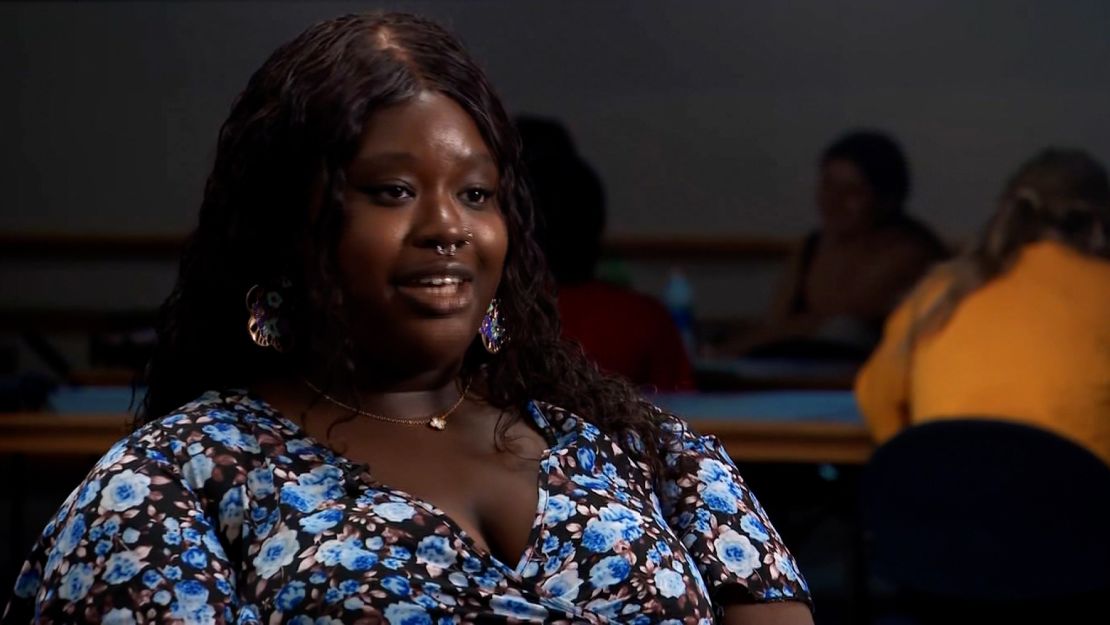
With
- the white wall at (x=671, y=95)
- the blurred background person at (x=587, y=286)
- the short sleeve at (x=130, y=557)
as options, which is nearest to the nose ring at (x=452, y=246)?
the short sleeve at (x=130, y=557)

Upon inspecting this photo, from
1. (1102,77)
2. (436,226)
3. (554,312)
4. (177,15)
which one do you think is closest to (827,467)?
(554,312)

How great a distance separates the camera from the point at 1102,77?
18.4 ft

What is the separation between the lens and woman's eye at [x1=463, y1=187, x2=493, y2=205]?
4.19 feet

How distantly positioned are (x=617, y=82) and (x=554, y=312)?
4.41 meters

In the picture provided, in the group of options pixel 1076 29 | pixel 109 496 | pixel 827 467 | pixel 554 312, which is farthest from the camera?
pixel 1076 29

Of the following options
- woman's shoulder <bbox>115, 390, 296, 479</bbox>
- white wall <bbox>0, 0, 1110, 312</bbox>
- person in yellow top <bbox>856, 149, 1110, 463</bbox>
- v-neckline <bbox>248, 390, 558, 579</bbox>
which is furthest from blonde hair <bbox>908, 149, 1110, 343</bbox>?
white wall <bbox>0, 0, 1110, 312</bbox>

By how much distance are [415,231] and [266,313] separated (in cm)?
15

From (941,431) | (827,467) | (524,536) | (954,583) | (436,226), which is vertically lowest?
(827,467)

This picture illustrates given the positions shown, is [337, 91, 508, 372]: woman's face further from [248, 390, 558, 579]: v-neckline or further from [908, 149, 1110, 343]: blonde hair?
[908, 149, 1110, 343]: blonde hair

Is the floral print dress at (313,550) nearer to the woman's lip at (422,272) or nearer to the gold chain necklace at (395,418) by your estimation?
the gold chain necklace at (395,418)

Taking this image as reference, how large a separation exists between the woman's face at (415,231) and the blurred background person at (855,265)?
347cm

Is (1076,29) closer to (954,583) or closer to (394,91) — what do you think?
(954,583)

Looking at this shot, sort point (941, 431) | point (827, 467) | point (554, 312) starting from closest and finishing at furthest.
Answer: point (554, 312)
point (941, 431)
point (827, 467)

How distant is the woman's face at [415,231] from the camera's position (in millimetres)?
1229
